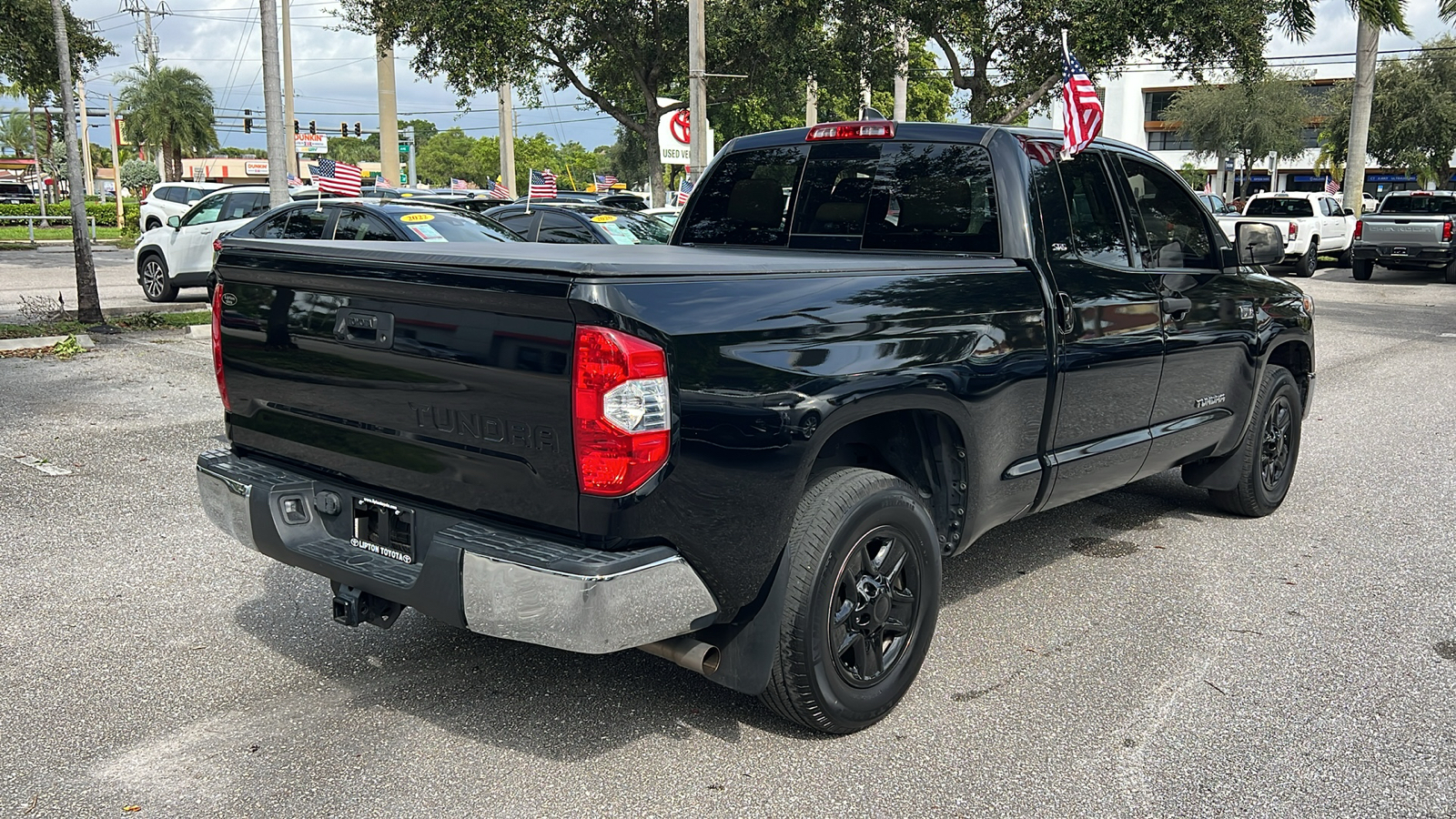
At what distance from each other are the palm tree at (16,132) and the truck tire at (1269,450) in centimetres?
11975

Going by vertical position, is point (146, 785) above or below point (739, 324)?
below

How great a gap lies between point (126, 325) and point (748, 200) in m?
11.1

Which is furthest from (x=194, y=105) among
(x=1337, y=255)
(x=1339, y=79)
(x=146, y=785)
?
(x=146, y=785)

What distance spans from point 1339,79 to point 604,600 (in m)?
76.5

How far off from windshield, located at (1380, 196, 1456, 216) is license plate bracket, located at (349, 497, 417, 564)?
87.1 ft

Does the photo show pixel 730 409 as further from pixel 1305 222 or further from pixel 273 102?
pixel 1305 222

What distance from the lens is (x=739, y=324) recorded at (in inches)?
124

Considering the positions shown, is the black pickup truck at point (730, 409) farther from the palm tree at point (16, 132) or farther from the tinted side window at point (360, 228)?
the palm tree at point (16, 132)

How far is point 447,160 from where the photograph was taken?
148250 millimetres

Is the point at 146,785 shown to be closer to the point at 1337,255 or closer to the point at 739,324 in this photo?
the point at 739,324

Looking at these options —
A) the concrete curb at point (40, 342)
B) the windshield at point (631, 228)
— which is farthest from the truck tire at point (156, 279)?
the windshield at point (631, 228)

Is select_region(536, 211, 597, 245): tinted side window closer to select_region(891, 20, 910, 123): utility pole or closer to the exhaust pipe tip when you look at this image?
the exhaust pipe tip

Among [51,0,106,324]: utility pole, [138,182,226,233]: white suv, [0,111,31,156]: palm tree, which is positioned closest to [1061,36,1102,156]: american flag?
[51,0,106,324]: utility pole

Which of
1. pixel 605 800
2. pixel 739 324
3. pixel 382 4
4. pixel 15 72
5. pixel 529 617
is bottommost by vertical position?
pixel 605 800
